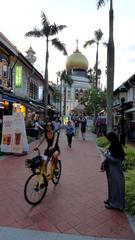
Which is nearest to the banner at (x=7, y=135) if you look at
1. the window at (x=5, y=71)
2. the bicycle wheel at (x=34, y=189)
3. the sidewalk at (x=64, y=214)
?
the sidewalk at (x=64, y=214)

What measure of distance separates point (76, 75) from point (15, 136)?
244ft

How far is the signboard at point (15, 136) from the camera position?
543 inches

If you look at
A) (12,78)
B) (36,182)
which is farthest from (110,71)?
(12,78)

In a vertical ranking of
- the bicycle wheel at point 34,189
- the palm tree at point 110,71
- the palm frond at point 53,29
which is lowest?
the bicycle wheel at point 34,189

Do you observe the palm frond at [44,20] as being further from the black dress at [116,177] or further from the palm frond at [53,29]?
the black dress at [116,177]

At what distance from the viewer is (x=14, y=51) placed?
2231cm

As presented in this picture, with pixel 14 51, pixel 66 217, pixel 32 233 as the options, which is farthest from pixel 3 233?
pixel 14 51

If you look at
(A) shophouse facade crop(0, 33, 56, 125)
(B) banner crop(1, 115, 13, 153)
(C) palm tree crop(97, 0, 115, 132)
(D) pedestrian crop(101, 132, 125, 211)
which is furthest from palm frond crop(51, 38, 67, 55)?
(D) pedestrian crop(101, 132, 125, 211)

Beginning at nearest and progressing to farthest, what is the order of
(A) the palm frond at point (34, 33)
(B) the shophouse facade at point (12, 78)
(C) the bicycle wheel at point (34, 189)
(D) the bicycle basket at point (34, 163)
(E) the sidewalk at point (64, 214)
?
(E) the sidewalk at point (64, 214), (C) the bicycle wheel at point (34, 189), (D) the bicycle basket at point (34, 163), (B) the shophouse facade at point (12, 78), (A) the palm frond at point (34, 33)

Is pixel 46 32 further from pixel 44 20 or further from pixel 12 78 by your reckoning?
pixel 12 78

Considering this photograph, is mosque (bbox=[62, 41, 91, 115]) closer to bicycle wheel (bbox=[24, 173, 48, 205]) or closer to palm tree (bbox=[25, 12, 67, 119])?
palm tree (bbox=[25, 12, 67, 119])

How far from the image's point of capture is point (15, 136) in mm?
13906

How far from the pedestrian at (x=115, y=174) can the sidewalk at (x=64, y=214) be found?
0.21m

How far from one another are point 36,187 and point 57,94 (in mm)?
62704
